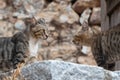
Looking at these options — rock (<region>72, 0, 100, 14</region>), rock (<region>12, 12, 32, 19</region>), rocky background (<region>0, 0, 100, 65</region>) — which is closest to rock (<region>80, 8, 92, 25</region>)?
rocky background (<region>0, 0, 100, 65</region>)

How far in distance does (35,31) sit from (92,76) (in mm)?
4483

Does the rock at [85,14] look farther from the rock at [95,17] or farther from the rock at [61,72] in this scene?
the rock at [61,72]

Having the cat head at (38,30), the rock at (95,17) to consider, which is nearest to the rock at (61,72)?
the cat head at (38,30)

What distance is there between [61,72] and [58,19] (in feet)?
39.3

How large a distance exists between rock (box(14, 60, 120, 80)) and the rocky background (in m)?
10.3

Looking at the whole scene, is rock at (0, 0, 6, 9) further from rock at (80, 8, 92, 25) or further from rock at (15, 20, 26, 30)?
rock at (80, 8, 92, 25)

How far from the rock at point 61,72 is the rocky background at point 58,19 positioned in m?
10.3

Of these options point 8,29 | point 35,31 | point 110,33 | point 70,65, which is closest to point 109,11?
point 110,33

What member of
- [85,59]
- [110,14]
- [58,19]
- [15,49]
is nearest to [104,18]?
[110,14]

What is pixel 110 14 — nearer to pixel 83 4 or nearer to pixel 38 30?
pixel 38 30

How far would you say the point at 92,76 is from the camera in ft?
8.97

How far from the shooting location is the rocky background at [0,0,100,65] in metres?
13.4

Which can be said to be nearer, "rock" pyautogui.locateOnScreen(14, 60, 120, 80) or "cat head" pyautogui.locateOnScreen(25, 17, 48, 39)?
"rock" pyautogui.locateOnScreen(14, 60, 120, 80)

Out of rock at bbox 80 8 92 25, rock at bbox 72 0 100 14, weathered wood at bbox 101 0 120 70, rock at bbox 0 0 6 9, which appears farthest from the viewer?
rock at bbox 0 0 6 9
